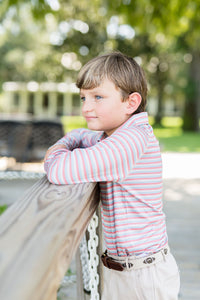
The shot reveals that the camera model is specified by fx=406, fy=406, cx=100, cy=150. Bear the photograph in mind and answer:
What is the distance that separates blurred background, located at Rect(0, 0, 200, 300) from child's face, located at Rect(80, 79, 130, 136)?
138 centimetres

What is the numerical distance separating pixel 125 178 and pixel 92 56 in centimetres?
2636

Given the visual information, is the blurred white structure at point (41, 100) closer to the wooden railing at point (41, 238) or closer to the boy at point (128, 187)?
the boy at point (128, 187)

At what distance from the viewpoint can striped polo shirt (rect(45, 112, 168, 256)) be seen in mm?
1350

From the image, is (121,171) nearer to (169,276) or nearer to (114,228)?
(114,228)

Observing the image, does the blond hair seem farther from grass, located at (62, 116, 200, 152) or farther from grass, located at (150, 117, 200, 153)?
grass, located at (150, 117, 200, 153)

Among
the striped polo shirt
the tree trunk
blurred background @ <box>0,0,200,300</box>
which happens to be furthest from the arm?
the tree trunk

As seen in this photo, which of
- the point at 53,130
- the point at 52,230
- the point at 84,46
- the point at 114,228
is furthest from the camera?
the point at 84,46

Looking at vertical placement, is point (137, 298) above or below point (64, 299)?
above

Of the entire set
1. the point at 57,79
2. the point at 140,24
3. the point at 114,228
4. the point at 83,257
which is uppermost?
the point at 140,24

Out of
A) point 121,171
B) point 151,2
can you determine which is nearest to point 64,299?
point 121,171

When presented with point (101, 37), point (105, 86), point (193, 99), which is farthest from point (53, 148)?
point (101, 37)

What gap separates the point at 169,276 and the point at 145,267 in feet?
0.41

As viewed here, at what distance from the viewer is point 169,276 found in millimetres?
1581

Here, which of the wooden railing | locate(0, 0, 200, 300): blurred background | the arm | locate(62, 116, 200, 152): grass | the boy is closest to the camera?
the wooden railing
